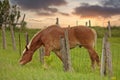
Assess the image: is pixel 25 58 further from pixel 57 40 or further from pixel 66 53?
pixel 66 53

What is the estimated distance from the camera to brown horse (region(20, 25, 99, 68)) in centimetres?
1950

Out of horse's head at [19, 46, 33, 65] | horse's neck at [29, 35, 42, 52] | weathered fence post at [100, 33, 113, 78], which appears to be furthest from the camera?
horse's neck at [29, 35, 42, 52]

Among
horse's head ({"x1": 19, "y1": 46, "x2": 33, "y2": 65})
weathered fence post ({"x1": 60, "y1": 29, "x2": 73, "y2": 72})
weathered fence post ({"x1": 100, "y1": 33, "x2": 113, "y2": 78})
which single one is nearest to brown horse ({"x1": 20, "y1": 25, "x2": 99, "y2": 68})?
horse's head ({"x1": 19, "y1": 46, "x2": 33, "y2": 65})

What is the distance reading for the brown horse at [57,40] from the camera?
1950cm

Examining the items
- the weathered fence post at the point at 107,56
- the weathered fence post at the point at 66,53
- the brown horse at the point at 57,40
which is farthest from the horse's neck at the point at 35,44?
the weathered fence post at the point at 107,56

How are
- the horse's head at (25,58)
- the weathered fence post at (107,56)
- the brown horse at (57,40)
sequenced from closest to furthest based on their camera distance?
the weathered fence post at (107,56) < the brown horse at (57,40) < the horse's head at (25,58)

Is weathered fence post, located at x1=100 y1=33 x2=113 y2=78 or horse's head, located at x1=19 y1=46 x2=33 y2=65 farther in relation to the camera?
horse's head, located at x1=19 y1=46 x2=33 y2=65

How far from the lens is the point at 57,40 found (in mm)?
19688

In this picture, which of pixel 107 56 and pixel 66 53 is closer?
pixel 107 56

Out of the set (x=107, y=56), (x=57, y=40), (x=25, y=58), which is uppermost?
(x=57, y=40)

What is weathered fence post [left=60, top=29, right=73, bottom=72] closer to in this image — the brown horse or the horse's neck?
the brown horse

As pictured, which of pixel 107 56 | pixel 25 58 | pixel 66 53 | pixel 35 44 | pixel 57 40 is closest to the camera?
pixel 107 56

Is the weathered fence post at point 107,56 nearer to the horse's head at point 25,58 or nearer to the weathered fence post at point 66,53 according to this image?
the weathered fence post at point 66,53

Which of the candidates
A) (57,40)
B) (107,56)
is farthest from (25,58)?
(107,56)
